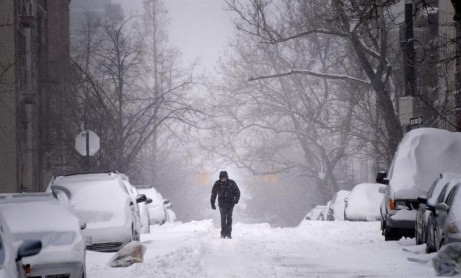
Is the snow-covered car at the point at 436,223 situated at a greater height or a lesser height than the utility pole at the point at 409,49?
lesser

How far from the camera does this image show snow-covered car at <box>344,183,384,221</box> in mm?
33875

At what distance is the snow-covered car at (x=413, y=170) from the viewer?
2095 centimetres

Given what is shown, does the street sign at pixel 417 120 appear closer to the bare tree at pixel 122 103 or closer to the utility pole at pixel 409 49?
the utility pole at pixel 409 49

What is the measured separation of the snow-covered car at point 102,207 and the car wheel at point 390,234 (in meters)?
5.74

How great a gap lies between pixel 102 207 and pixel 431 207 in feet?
26.8

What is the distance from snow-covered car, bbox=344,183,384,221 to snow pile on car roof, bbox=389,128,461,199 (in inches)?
468

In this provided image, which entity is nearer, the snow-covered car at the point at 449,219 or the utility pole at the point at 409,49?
the snow-covered car at the point at 449,219

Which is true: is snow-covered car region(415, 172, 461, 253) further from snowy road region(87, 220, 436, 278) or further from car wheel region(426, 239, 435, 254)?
snowy road region(87, 220, 436, 278)

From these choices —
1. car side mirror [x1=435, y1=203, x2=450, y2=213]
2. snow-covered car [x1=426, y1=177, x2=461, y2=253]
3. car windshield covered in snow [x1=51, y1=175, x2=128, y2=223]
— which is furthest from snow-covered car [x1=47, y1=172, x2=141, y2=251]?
car side mirror [x1=435, y1=203, x2=450, y2=213]

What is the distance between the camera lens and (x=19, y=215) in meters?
13.3

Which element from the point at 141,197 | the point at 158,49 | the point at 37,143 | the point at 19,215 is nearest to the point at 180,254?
the point at 19,215

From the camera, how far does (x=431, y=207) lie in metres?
16.1

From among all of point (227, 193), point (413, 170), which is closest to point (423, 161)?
point (413, 170)

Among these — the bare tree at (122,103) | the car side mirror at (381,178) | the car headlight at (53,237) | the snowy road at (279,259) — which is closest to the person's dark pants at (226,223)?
the snowy road at (279,259)
